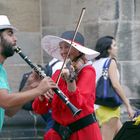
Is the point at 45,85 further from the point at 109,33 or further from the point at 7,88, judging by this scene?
the point at 109,33

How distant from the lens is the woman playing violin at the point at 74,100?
486 cm

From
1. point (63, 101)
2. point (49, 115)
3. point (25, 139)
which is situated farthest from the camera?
point (25, 139)

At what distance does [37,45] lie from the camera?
8.76 meters

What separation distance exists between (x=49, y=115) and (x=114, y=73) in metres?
1.30

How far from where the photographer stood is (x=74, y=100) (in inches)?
191

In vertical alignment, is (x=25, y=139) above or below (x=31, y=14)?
below

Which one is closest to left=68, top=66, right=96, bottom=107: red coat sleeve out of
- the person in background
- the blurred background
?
the person in background

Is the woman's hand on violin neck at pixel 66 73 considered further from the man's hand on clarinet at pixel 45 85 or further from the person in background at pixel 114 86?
the person in background at pixel 114 86

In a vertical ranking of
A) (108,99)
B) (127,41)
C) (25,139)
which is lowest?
(25,139)

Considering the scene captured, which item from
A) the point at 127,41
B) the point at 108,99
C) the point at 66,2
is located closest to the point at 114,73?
the point at 108,99

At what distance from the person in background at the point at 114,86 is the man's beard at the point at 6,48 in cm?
212

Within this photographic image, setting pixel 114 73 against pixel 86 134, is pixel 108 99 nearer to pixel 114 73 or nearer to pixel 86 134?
pixel 114 73

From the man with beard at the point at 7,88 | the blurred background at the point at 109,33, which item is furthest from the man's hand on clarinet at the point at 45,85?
the blurred background at the point at 109,33

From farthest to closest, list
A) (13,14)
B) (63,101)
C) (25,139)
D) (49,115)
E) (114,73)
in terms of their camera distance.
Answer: (13,14)
(25,139)
(114,73)
(49,115)
(63,101)
